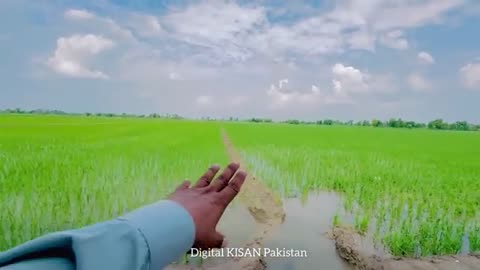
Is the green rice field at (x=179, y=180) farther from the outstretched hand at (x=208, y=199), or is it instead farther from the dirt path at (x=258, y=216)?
the outstretched hand at (x=208, y=199)

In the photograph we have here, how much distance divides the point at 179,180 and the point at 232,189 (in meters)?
1.79

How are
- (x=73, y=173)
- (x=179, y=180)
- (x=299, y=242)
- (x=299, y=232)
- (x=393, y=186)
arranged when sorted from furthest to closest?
(x=393, y=186) → (x=179, y=180) → (x=73, y=173) → (x=299, y=232) → (x=299, y=242)

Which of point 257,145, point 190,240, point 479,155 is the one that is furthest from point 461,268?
point 479,155

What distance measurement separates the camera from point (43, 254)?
1.17 feet

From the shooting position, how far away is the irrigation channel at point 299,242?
1660 mm

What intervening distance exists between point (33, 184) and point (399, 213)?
2.16 meters

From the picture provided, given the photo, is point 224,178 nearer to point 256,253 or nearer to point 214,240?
point 214,240

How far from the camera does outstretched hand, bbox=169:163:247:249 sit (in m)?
0.60

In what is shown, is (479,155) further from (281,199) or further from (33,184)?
(33,184)

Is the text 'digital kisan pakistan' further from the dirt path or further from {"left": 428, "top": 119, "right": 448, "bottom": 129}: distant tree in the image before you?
{"left": 428, "top": 119, "right": 448, "bottom": 129}: distant tree

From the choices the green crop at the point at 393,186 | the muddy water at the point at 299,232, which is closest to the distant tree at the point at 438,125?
the green crop at the point at 393,186

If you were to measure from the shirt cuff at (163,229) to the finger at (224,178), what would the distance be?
0.23 meters

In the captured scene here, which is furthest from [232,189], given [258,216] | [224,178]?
[258,216]

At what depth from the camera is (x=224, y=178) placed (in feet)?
2.56
